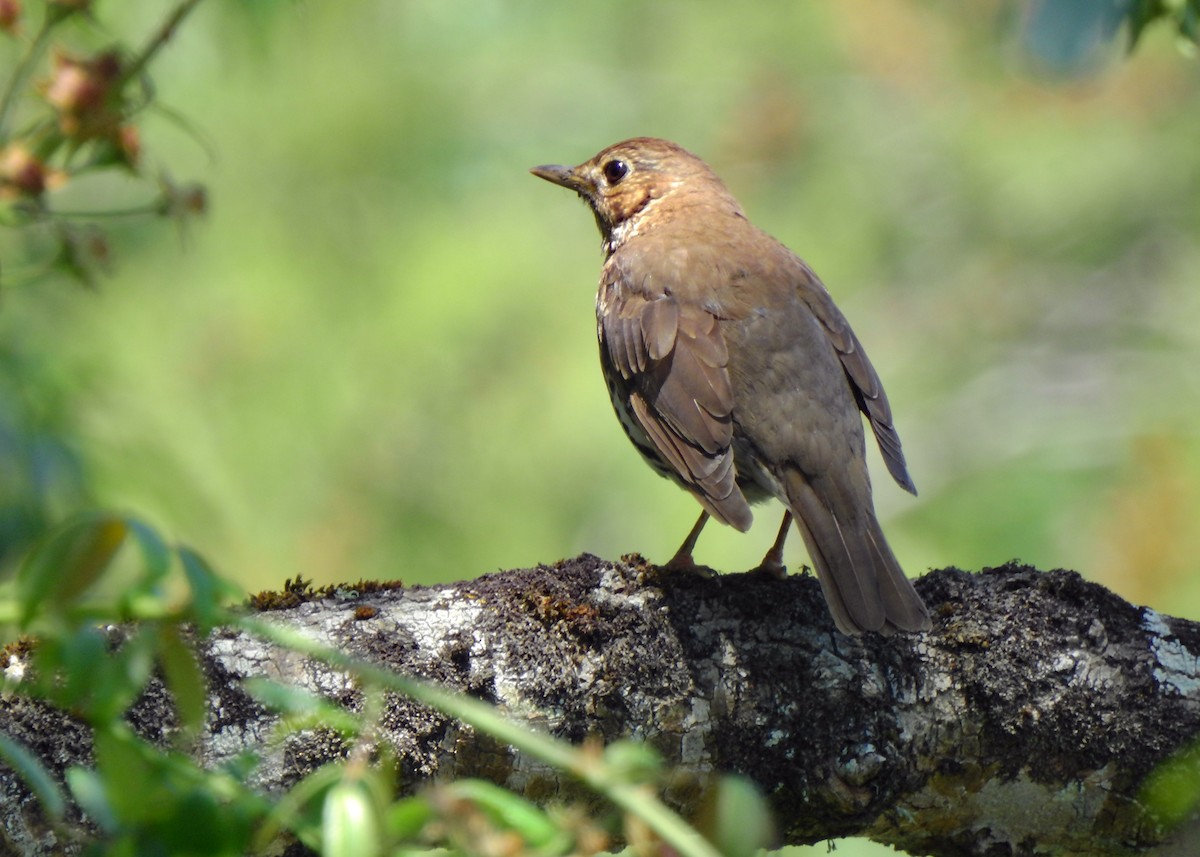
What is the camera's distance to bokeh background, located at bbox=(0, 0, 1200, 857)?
25.8ft

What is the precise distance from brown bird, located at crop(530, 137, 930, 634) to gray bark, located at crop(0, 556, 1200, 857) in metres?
0.24

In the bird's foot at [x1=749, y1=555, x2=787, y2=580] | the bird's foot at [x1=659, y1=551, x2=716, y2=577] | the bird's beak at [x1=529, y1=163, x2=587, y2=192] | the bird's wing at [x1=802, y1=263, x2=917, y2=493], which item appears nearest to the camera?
the bird's foot at [x1=659, y1=551, x2=716, y2=577]

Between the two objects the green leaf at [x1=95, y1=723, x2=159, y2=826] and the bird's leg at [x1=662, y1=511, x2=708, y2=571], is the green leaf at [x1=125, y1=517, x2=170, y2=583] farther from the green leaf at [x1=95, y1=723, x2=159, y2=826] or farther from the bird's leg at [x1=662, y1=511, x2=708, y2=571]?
the bird's leg at [x1=662, y1=511, x2=708, y2=571]

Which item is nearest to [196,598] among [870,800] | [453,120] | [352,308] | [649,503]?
[870,800]

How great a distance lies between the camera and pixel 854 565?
3.18 meters

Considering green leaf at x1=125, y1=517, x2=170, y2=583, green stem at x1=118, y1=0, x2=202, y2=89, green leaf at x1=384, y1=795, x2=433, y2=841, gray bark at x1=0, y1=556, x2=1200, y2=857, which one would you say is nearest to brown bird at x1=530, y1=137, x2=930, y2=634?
gray bark at x1=0, y1=556, x2=1200, y2=857

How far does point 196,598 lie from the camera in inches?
48.0

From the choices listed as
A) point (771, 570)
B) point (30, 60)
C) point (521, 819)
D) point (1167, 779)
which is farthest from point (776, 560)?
point (521, 819)

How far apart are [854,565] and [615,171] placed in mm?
2310

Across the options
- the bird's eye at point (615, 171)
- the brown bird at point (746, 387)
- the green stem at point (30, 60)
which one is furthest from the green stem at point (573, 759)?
the bird's eye at point (615, 171)

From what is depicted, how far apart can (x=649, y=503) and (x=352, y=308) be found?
2698mm

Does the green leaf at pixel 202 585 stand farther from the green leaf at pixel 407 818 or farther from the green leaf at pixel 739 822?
the green leaf at pixel 739 822

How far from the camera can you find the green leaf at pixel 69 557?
120cm

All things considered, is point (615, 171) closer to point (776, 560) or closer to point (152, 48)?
point (776, 560)
